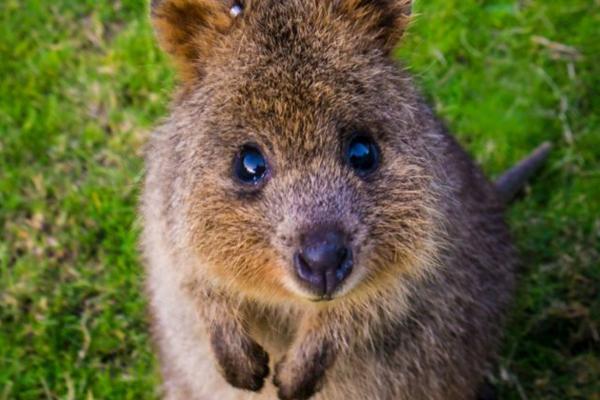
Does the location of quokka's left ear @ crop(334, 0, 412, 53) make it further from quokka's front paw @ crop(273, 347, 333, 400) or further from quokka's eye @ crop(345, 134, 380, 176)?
quokka's front paw @ crop(273, 347, 333, 400)

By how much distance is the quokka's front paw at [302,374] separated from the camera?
302 centimetres

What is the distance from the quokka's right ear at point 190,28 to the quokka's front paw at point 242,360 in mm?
875

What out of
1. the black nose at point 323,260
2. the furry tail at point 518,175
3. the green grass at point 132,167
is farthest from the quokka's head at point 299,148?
the furry tail at point 518,175

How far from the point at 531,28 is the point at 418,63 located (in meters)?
0.72

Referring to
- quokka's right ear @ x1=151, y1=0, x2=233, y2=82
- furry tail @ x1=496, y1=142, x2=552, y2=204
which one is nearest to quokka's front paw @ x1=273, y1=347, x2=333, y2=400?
quokka's right ear @ x1=151, y1=0, x2=233, y2=82

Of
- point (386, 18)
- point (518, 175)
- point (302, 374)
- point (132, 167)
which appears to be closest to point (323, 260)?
point (302, 374)

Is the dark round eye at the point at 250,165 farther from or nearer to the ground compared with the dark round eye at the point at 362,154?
farther from the ground

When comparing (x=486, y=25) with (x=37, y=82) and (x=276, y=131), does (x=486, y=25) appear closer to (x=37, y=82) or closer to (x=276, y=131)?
(x=37, y=82)

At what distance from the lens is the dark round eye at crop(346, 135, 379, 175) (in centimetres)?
270

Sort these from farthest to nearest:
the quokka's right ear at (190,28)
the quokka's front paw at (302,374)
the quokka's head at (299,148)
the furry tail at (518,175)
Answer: the furry tail at (518,175) → the quokka's front paw at (302,374) → the quokka's right ear at (190,28) → the quokka's head at (299,148)

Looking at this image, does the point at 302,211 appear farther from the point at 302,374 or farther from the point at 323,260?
the point at 302,374

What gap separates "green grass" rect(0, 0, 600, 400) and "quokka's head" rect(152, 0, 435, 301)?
46.7 inches

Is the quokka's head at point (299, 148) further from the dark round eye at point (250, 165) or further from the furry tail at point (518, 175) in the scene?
the furry tail at point (518, 175)

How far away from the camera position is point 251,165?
269 cm
